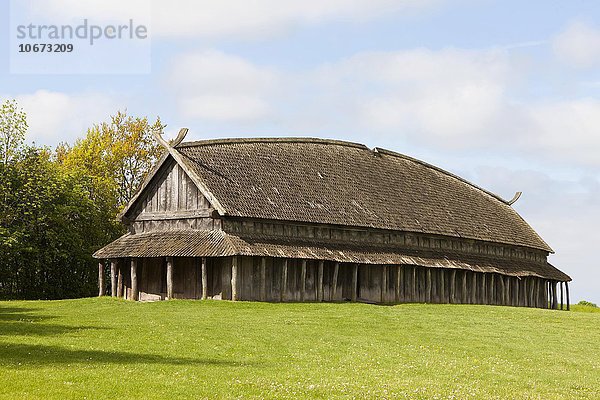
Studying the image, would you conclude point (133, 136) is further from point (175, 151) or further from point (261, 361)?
point (261, 361)

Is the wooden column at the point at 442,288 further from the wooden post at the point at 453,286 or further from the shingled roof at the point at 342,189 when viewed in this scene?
the shingled roof at the point at 342,189

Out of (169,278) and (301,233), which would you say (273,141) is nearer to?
(301,233)

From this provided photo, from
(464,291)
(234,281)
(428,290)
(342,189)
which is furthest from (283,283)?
(464,291)

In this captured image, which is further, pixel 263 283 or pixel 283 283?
pixel 283 283

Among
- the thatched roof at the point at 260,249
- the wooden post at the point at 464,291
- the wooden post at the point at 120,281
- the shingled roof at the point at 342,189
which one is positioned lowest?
the wooden post at the point at 464,291

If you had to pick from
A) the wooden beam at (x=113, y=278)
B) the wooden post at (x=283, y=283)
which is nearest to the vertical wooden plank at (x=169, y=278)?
the wooden post at (x=283, y=283)

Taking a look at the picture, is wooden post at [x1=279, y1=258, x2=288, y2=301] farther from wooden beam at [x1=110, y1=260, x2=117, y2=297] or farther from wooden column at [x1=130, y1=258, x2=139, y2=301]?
wooden beam at [x1=110, y1=260, x2=117, y2=297]

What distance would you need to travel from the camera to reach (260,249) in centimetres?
4822

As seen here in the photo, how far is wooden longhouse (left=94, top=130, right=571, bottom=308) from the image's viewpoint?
49.1 m

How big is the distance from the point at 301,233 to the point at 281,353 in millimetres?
24647

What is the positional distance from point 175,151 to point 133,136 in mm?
25735

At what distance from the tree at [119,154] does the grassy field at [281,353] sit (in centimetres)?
2978

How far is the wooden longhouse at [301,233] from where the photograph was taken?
4909 cm

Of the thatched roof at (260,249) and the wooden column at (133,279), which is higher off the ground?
the thatched roof at (260,249)
